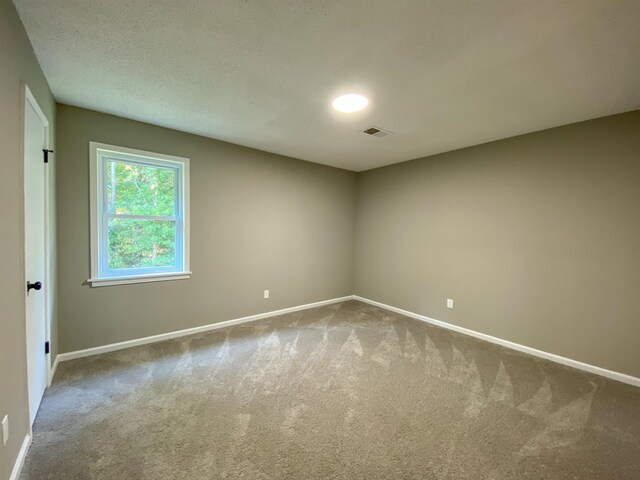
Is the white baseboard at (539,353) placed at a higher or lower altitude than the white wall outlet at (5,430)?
lower

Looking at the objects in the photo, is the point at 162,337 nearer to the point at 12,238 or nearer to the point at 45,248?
the point at 45,248

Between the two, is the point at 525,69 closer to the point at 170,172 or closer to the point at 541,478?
the point at 541,478

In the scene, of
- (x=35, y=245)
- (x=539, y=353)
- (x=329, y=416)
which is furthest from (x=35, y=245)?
(x=539, y=353)

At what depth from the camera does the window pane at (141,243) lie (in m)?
3.01

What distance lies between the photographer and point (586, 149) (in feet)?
9.11

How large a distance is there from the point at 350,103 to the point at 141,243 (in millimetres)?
2676

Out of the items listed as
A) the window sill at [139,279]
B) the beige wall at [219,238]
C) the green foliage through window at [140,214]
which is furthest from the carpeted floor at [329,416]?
the green foliage through window at [140,214]

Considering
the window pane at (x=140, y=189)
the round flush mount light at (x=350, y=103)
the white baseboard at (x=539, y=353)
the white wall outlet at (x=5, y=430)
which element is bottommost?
the white baseboard at (x=539, y=353)

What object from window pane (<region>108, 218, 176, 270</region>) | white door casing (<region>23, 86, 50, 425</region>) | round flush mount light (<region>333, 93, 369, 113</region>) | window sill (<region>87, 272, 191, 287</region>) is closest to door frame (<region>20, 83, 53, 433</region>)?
white door casing (<region>23, 86, 50, 425</region>)

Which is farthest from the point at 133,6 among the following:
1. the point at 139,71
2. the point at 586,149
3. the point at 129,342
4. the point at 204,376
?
the point at 586,149

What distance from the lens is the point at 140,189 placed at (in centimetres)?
314

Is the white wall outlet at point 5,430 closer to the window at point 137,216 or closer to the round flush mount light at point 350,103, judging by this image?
the window at point 137,216

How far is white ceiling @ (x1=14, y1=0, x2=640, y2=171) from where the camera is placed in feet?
4.78

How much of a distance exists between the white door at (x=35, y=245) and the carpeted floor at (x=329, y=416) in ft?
0.83
